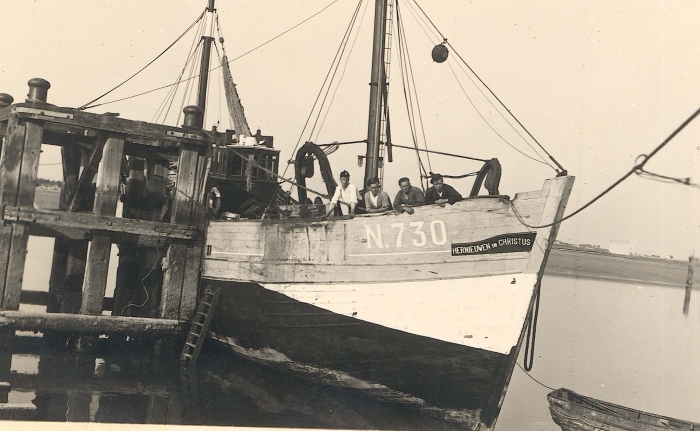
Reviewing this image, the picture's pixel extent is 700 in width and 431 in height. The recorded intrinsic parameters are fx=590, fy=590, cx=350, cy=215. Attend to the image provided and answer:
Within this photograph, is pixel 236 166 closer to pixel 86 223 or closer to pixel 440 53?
pixel 86 223

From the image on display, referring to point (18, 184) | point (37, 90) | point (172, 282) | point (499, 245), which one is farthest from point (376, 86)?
point (18, 184)

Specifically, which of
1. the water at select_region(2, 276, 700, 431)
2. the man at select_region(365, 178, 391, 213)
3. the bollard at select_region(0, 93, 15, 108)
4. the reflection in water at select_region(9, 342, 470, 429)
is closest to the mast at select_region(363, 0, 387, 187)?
the man at select_region(365, 178, 391, 213)

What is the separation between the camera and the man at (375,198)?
9.00 meters

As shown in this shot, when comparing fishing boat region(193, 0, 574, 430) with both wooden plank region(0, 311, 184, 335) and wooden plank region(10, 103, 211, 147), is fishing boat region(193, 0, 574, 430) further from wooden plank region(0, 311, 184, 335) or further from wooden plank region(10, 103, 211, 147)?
wooden plank region(10, 103, 211, 147)

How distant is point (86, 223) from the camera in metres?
9.34

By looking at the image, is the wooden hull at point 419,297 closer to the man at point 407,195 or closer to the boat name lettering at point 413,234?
the boat name lettering at point 413,234

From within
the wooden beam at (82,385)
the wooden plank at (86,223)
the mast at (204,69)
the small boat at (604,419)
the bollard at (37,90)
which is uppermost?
the mast at (204,69)

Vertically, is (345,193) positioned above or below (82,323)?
above

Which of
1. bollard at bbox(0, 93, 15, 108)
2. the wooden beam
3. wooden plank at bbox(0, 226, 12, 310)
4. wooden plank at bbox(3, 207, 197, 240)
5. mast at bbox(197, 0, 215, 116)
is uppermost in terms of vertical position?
mast at bbox(197, 0, 215, 116)

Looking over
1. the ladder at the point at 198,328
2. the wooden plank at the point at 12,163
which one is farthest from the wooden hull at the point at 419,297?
the wooden plank at the point at 12,163

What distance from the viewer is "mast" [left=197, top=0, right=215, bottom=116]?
51.9 feet

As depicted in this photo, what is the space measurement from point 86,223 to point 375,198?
15.1ft

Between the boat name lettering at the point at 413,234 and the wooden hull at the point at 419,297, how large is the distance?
0.6 inches

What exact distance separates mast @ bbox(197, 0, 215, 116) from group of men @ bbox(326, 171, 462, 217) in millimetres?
8124
